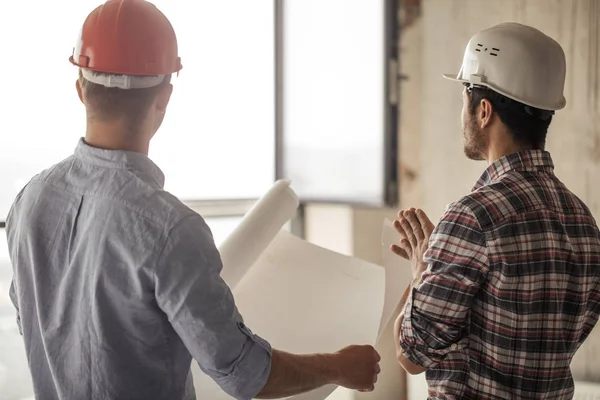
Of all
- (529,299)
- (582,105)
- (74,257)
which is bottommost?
(529,299)

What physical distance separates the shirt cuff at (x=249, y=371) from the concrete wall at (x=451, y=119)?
1.89 metres

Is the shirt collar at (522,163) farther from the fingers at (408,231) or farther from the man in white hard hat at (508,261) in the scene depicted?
the fingers at (408,231)

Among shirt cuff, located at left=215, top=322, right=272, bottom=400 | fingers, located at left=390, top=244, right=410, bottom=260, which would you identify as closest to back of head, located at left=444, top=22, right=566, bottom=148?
fingers, located at left=390, top=244, right=410, bottom=260

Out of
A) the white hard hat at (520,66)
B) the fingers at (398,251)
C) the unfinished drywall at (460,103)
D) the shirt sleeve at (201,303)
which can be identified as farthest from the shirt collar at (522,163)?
the unfinished drywall at (460,103)

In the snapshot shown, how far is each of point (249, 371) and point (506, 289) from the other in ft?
1.79

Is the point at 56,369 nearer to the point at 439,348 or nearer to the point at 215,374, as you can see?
the point at 215,374

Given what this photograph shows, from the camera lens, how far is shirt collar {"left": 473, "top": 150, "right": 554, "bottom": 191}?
1.50 m

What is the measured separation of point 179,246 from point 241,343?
198 millimetres

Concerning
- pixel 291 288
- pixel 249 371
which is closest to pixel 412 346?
pixel 249 371

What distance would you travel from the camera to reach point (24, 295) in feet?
4.21

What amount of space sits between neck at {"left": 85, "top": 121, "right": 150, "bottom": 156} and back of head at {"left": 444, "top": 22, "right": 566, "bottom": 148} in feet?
2.51

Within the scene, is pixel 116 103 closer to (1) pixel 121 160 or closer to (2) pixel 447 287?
(1) pixel 121 160

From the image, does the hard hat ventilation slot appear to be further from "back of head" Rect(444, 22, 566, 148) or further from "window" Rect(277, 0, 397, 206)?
"window" Rect(277, 0, 397, 206)

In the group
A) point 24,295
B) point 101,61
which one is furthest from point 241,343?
point 101,61
